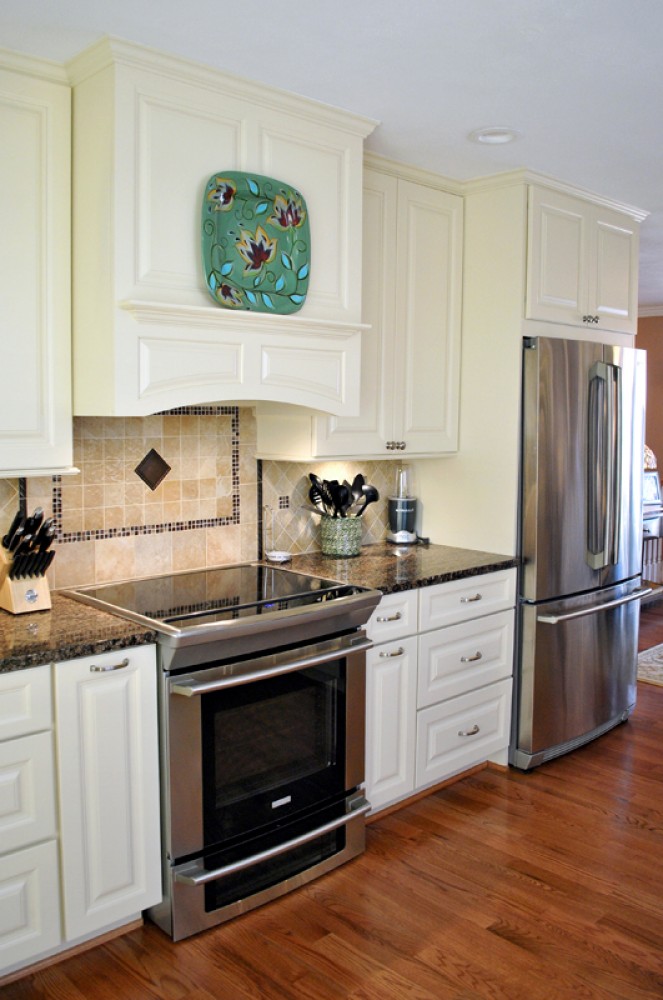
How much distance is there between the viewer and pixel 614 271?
3.88 metres

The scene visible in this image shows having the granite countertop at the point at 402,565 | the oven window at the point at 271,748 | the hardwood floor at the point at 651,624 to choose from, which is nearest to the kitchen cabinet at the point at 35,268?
the oven window at the point at 271,748

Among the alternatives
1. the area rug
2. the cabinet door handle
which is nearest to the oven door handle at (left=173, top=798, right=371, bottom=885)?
the cabinet door handle

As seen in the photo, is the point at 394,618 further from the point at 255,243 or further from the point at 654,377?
the point at 654,377

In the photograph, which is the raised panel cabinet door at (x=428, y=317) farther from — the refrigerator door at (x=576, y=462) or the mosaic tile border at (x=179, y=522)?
the mosaic tile border at (x=179, y=522)

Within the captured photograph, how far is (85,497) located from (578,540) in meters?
2.02

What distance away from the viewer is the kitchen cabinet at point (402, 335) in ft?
10.5

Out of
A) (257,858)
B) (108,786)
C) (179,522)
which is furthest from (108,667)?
Answer: (179,522)

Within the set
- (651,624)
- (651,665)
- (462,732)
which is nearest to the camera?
(462,732)

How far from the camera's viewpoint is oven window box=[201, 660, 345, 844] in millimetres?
2432

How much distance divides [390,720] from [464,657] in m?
0.46

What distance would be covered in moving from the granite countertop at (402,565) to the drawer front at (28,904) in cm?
128

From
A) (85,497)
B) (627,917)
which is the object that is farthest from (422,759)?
(85,497)

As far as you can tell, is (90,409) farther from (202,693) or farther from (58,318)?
(202,693)

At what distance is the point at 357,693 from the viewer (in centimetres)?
283
